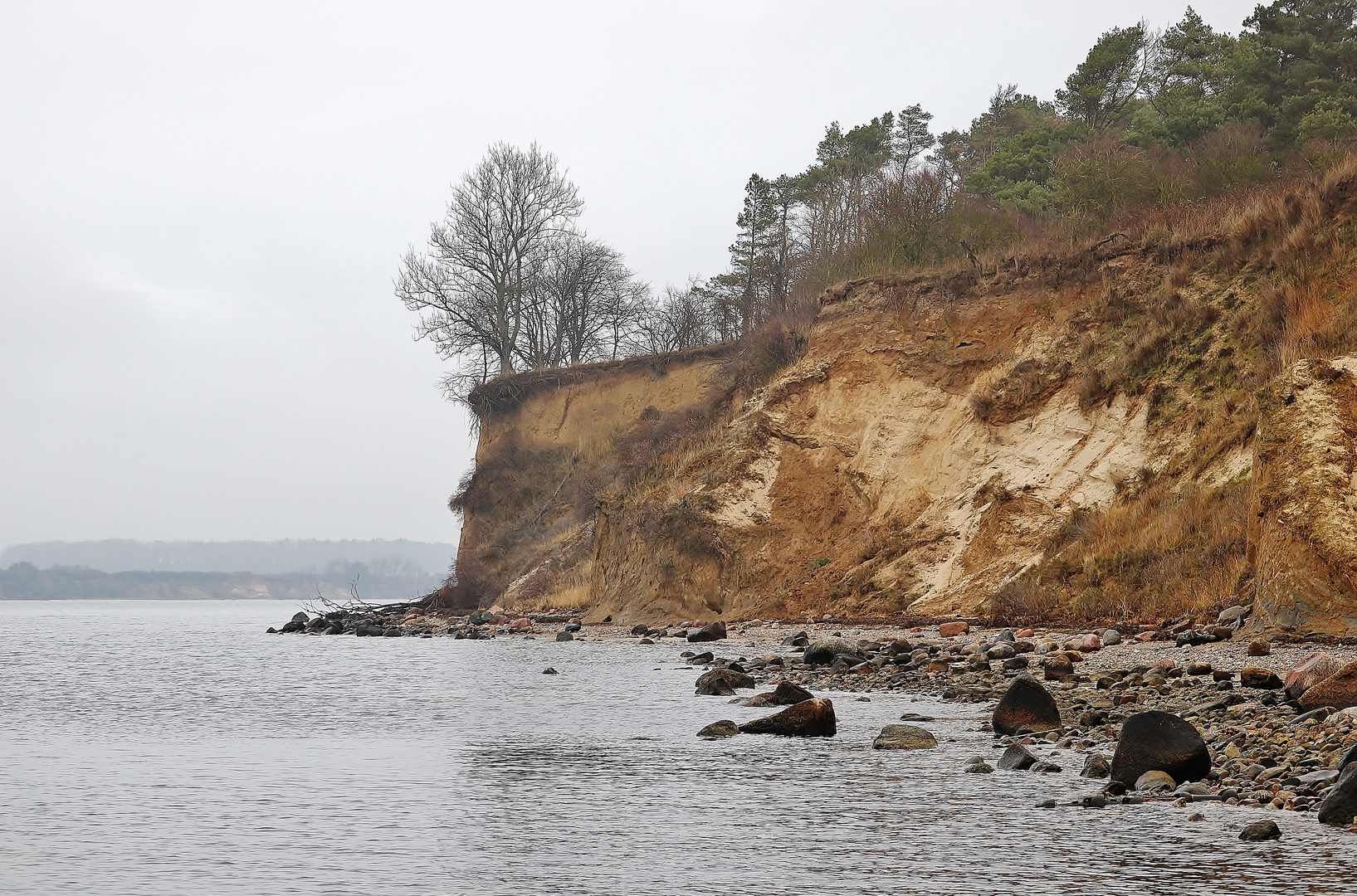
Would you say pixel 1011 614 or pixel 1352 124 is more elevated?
pixel 1352 124

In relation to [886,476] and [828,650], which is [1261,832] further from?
[886,476]

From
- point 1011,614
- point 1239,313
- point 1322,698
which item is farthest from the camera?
point 1239,313

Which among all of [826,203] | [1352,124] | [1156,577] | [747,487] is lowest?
[1156,577]

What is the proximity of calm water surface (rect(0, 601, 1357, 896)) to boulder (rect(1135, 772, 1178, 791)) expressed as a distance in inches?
16.3

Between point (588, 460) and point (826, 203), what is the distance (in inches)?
608

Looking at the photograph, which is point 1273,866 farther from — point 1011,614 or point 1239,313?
point 1239,313

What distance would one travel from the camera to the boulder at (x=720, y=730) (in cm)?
1096

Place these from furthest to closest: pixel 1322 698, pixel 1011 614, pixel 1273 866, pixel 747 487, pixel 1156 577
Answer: pixel 747 487 → pixel 1011 614 → pixel 1156 577 → pixel 1322 698 → pixel 1273 866

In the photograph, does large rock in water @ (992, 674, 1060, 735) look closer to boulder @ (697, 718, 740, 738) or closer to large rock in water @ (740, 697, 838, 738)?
large rock in water @ (740, 697, 838, 738)

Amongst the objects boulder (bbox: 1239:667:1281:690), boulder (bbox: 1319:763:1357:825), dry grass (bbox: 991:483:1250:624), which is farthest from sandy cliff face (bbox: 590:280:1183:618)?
boulder (bbox: 1319:763:1357:825)

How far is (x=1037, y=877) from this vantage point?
5.54 metres

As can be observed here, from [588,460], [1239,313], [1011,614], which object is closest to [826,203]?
[588,460]

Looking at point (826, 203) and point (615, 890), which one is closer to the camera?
point (615, 890)

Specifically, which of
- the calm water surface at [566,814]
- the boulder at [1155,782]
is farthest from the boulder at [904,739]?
the boulder at [1155,782]
